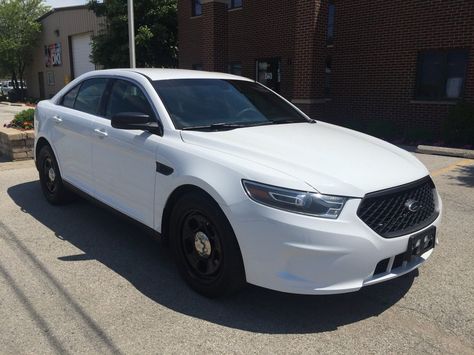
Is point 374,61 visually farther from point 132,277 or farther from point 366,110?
point 132,277

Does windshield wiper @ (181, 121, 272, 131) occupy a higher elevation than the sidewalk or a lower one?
higher

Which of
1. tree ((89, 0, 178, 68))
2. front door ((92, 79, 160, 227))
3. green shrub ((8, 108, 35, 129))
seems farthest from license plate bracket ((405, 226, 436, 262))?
tree ((89, 0, 178, 68))

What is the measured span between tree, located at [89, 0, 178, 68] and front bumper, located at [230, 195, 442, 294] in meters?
17.9

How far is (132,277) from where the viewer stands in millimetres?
3859

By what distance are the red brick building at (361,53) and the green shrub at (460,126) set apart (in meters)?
0.63

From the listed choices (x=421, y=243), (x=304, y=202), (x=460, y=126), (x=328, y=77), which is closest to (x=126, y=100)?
(x=304, y=202)

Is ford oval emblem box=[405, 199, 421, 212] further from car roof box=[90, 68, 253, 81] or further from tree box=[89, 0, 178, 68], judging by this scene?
tree box=[89, 0, 178, 68]

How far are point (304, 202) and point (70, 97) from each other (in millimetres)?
3700

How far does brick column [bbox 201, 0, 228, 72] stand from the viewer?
54.5 feet

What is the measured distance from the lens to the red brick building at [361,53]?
37.3 ft

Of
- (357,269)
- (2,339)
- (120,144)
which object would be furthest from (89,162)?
(357,269)

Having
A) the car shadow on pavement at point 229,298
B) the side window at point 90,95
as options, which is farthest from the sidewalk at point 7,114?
the car shadow on pavement at point 229,298

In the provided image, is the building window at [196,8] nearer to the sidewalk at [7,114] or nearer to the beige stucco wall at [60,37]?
the sidewalk at [7,114]

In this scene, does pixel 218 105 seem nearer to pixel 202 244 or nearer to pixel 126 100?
pixel 126 100
